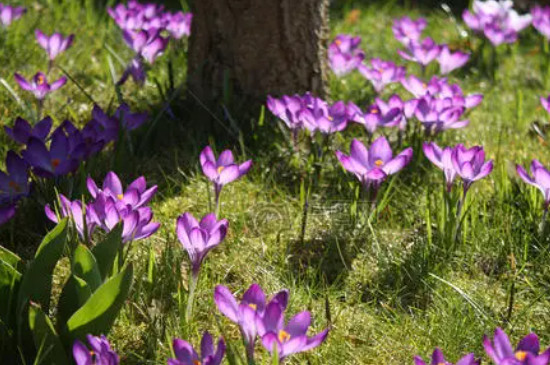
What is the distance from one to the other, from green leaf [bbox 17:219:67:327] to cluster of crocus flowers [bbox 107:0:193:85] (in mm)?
1170

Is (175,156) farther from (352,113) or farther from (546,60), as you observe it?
(546,60)

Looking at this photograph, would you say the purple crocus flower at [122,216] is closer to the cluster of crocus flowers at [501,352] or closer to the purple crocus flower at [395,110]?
the cluster of crocus flowers at [501,352]

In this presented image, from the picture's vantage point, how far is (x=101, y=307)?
4.95 feet

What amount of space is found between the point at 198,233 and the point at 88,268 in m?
0.24

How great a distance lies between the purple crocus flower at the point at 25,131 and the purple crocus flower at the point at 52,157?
118mm

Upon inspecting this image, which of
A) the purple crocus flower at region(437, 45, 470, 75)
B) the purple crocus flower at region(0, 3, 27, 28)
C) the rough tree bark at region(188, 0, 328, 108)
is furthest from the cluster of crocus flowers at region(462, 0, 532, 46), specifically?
the purple crocus flower at region(0, 3, 27, 28)

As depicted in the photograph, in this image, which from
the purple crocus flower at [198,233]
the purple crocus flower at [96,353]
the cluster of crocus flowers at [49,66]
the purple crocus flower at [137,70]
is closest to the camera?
the purple crocus flower at [96,353]

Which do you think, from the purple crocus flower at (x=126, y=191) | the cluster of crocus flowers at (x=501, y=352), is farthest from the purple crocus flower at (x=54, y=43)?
the cluster of crocus flowers at (x=501, y=352)

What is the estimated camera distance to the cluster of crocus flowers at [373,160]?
6.84 ft

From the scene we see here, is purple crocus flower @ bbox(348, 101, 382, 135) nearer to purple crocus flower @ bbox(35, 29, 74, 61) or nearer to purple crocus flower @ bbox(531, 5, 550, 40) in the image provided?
purple crocus flower @ bbox(35, 29, 74, 61)

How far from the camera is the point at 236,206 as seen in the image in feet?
7.70

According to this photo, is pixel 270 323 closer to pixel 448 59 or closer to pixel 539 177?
pixel 539 177

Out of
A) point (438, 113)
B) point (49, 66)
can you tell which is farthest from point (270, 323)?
point (49, 66)

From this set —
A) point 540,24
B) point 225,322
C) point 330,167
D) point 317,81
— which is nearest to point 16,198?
point 225,322
